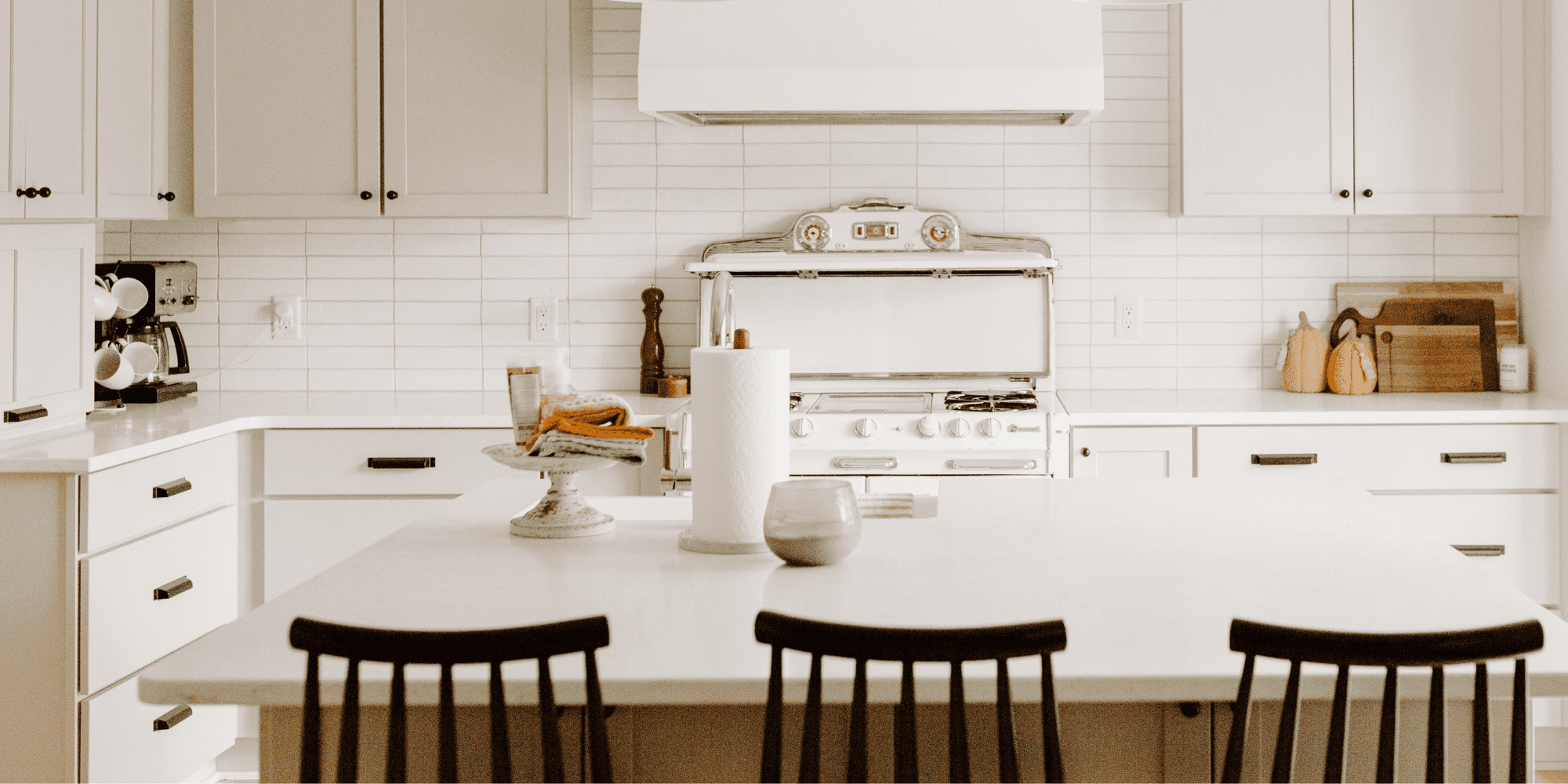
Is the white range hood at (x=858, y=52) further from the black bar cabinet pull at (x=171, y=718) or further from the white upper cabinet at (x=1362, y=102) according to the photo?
the black bar cabinet pull at (x=171, y=718)

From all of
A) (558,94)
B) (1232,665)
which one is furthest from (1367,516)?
(558,94)

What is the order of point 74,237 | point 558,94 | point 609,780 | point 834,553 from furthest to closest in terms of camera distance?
point 558,94, point 74,237, point 834,553, point 609,780

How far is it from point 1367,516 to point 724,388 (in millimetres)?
999

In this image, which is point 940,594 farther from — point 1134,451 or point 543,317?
point 543,317

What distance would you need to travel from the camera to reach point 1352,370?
3.64m

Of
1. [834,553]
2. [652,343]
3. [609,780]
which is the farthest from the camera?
[652,343]

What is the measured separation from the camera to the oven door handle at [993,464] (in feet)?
10.5

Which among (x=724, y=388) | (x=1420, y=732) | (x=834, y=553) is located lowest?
(x=1420, y=732)

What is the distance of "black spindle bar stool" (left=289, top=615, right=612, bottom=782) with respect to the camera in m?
1.09

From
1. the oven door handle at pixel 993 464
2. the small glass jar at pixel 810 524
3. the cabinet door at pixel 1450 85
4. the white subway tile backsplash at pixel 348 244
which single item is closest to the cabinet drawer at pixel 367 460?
the white subway tile backsplash at pixel 348 244

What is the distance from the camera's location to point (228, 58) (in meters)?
3.46

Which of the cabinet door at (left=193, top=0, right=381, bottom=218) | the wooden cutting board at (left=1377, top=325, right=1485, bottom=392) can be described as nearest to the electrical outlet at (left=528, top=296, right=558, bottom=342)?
the cabinet door at (left=193, top=0, right=381, bottom=218)

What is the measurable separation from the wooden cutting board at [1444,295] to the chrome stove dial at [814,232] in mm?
1536

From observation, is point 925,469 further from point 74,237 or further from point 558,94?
point 74,237
